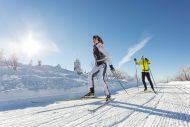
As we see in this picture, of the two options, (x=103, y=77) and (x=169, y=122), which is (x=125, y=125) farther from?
(x=103, y=77)

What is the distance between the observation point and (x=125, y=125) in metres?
3.79

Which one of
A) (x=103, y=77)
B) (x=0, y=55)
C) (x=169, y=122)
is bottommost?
(x=169, y=122)

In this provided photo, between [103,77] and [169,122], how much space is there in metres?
3.91

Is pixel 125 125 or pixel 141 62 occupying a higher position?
pixel 141 62

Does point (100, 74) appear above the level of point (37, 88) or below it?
below

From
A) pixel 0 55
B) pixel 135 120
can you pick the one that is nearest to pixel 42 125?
pixel 135 120

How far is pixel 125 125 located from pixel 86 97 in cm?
462

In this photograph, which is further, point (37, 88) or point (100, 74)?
point (37, 88)

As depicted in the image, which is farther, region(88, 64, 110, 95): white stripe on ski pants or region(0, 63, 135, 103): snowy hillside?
region(0, 63, 135, 103): snowy hillside

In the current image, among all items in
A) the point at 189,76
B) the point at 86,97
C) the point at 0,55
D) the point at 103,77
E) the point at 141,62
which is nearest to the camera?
the point at 103,77

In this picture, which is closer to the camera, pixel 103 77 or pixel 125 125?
pixel 125 125

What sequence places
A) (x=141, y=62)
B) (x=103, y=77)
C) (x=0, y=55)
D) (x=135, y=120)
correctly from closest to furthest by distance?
(x=135, y=120) → (x=103, y=77) → (x=141, y=62) → (x=0, y=55)

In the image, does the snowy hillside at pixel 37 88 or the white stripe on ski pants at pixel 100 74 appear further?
the snowy hillside at pixel 37 88

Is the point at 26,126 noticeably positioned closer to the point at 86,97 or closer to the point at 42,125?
the point at 42,125
